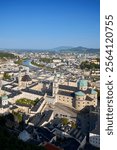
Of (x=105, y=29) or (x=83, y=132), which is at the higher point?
(x=105, y=29)

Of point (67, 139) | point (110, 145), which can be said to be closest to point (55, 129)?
point (67, 139)

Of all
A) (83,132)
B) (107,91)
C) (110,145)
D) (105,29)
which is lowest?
(83,132)

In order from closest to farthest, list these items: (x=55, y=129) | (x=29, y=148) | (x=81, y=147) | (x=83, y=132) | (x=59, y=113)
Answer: (x=29, y=148)
(x=81, y=147)
(x=55, y=129)
(x=83, y=132)
(x=59, y=113)

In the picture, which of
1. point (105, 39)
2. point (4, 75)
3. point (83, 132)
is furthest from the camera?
point (4, 75)

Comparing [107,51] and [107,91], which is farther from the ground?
[107,51]

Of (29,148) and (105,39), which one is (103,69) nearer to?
(105,39)

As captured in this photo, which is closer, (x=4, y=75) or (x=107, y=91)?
(x=107, y=91)

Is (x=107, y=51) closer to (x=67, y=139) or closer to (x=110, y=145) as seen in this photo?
(x=110, y=145)

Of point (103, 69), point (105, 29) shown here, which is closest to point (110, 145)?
point (103, 69)

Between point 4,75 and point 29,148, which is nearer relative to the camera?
point 29,148
